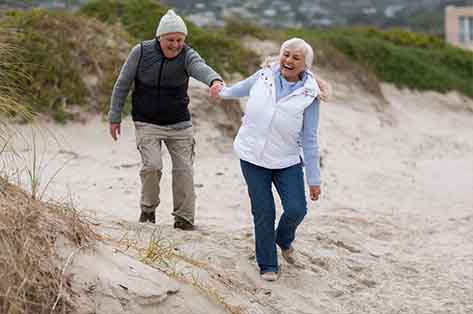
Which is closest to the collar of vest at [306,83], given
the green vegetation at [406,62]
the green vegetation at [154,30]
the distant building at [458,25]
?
the green vegetation at [154,30]

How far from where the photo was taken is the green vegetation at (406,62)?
68.0ft

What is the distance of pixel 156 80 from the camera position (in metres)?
7.28

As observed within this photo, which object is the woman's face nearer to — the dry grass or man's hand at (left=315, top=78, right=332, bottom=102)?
man's hand at (left=315, top=78, right=332, bottom=102)

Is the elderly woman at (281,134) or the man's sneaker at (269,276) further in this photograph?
the man's sneaker at (269,276)

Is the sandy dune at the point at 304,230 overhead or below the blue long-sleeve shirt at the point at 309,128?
below

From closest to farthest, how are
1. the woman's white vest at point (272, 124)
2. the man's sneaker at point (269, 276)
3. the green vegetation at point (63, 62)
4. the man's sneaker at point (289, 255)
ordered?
the woman's white vest at point (272, 124), the man's sneaker at point (269, 276), the man's sneaker at point (289, 255), the green vegetation at point (63, 62)

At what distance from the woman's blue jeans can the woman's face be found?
0.63m

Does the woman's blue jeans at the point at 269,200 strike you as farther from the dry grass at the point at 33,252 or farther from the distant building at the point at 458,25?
the distant building at the point at 458,25

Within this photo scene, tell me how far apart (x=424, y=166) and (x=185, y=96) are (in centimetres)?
755

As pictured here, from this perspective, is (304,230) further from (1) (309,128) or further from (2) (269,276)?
(1) (309,128)

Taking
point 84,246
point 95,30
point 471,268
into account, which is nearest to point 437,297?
point 471,268

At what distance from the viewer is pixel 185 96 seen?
7477 millimetres

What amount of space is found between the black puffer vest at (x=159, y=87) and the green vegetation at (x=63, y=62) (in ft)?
15.6

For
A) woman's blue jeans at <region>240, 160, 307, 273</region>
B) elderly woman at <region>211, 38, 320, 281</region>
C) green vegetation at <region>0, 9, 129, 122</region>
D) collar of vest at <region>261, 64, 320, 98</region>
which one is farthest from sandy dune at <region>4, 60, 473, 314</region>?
collar of vest at <region>261, 64, 320, 98</region>
